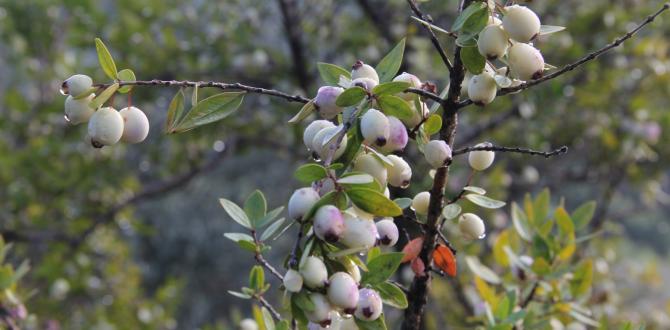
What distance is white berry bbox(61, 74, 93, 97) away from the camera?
588 mm

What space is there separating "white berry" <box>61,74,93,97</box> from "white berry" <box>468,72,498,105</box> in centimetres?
31

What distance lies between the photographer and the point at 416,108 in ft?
2.07

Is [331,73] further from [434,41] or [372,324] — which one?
[372,324]

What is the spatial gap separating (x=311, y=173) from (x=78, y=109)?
206mm

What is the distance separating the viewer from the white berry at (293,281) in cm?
53

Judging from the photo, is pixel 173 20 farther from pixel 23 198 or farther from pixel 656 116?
pixel 656 116

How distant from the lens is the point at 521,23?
581mm

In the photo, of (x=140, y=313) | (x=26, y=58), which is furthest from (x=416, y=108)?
(x=26, y=58)

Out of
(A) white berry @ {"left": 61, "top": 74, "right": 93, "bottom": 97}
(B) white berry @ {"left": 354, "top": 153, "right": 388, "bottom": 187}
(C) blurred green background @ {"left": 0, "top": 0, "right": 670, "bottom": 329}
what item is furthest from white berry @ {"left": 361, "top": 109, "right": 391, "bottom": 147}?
(C) blurred green background @ {"left": 0, "top": 0, "right": 670, "bottom": 329}

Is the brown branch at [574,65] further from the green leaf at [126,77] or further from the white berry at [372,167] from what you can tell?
the green leaf at [126,77]

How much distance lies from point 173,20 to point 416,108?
2050 millimetres

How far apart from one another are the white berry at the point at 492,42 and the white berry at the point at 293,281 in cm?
22

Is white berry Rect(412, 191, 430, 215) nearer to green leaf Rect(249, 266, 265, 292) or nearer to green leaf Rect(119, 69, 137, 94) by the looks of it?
green leaf Rect(249, 266, 265, 292)

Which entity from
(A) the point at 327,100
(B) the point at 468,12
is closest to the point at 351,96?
(A) the point at 327,100
